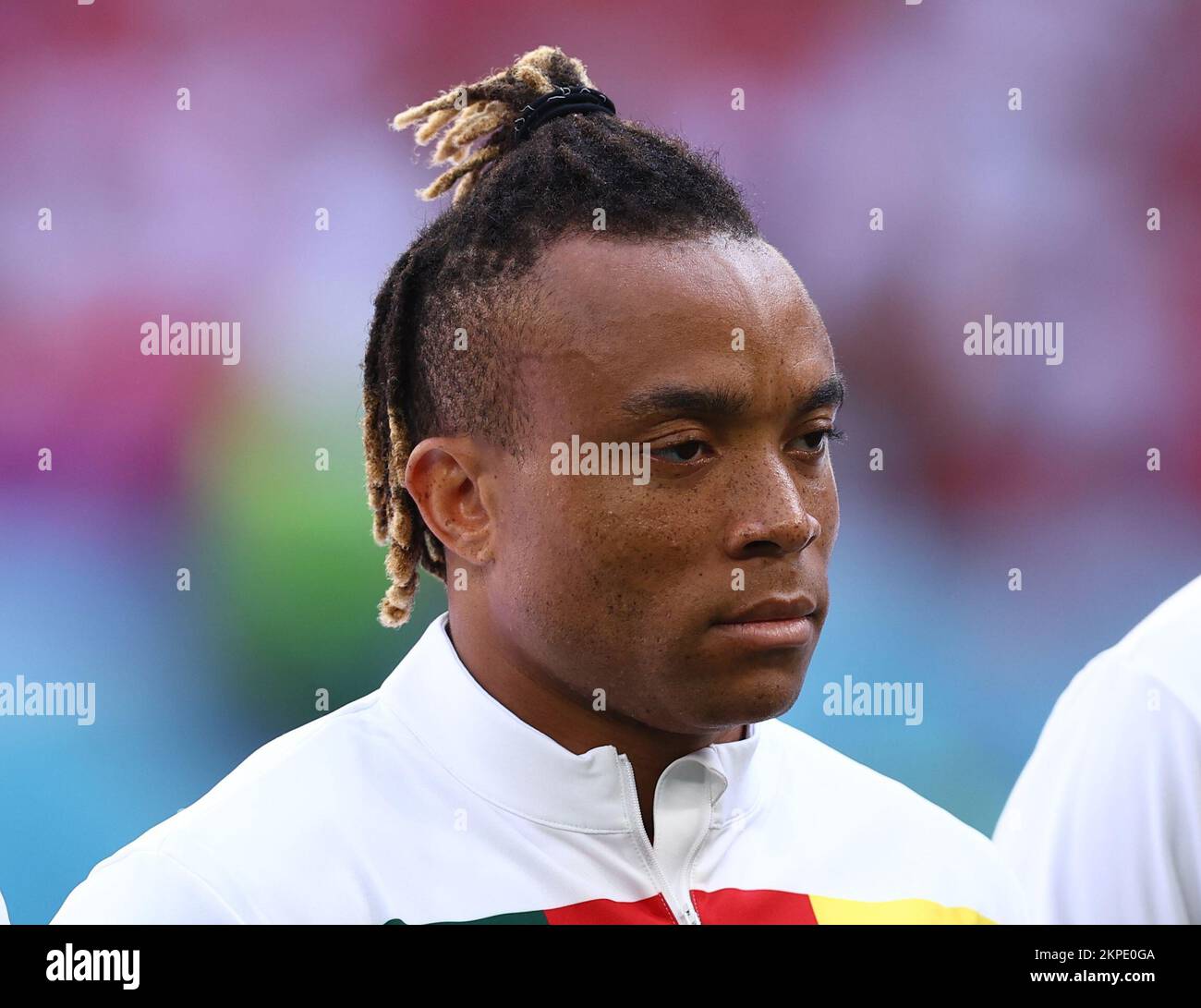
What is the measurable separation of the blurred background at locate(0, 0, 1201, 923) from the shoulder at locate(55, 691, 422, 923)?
36 cm

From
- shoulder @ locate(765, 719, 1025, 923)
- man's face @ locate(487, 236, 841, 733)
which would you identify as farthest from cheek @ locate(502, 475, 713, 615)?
shoulder @ locate(765, 719, 1025, 923)

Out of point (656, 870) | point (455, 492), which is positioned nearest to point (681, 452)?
point (455, 492)

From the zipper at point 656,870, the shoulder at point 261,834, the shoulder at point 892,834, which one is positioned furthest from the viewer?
the shoulder at point 892,834

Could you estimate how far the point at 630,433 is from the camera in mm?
1458

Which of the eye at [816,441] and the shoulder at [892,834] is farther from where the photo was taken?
the shoulder at [892,834]

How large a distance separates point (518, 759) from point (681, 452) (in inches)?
14.9

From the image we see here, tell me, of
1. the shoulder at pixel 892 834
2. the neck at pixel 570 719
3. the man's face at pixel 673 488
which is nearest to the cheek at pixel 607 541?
the man's face at pixel 673 488

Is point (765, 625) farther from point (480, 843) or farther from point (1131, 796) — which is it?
point (1131, 796)

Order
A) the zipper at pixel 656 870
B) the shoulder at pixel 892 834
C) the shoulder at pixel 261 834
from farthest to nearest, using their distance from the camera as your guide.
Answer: the shoulder at pixel 892 834, the zipper at pixel 656 870, the shoulder at pixel 261 834

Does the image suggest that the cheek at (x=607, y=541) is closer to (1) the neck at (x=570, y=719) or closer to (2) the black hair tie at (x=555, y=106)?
(1) the neck at (x=570, y=719)

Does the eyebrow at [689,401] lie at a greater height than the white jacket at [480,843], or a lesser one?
greater

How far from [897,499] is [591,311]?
877 millimetres

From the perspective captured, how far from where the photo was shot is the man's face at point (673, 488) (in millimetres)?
1456

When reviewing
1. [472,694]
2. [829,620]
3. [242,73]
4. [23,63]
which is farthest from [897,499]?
[23,63]
